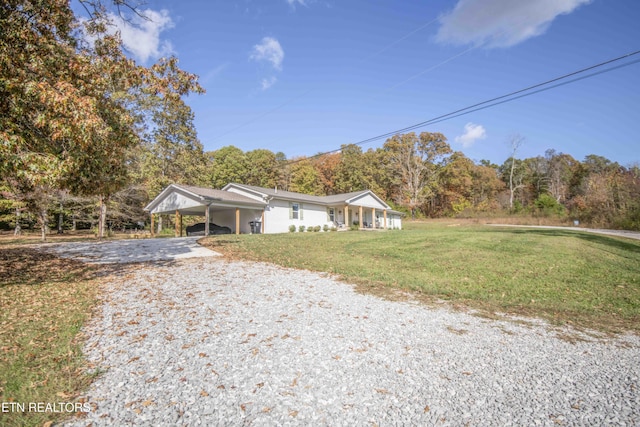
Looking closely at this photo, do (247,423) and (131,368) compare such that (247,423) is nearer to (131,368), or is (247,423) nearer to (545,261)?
(131,368)

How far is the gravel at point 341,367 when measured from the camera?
2.86 metres

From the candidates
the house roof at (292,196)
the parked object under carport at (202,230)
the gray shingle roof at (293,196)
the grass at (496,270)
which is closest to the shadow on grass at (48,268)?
the grass at (496,270)

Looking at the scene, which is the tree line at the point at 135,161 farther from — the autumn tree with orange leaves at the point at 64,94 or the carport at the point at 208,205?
the carport at the point at 208,205

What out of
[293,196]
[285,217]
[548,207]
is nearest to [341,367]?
[285,217]

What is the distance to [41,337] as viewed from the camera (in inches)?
170

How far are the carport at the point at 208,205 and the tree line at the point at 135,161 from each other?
3201 millimetres

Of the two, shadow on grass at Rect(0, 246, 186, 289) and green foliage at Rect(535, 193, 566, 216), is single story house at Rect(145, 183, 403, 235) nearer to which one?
shadow on grass at Rect(0, 246, 186, 289)

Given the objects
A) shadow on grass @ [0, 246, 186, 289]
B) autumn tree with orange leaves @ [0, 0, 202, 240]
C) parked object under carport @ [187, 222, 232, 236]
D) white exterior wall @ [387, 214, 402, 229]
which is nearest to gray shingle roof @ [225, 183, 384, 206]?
parked object under carport @ [187, 222, 232, 236]

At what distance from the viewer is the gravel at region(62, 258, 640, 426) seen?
2855 millimetres

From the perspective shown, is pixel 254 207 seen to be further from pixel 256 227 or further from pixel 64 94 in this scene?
pixel 64 94

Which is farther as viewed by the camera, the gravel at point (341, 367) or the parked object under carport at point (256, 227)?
the parked object under carport at point (256, 227)

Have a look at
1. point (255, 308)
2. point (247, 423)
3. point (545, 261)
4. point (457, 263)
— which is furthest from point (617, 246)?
point (247, 423)

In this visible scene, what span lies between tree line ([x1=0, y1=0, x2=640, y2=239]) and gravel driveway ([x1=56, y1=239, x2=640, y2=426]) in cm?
354

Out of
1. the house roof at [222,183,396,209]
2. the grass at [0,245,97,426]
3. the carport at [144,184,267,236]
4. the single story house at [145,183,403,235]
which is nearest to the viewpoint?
the grass at [0,245,97,426]
